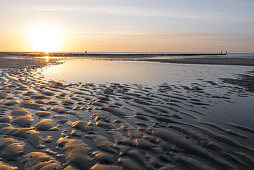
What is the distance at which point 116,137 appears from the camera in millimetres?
5078

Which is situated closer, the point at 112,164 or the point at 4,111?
the point at 112,164

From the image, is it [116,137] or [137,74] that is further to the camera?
[137,74]

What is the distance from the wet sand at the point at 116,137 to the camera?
12.8ft

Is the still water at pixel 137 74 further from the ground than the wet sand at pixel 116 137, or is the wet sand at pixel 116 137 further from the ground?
the still water at pixel 137 74

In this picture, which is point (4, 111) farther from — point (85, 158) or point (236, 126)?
point (236, 126)

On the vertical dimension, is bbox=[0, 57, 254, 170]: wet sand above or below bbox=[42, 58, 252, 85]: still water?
below

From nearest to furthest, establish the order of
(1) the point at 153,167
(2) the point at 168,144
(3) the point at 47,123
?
(1) the point at 153,167 < (2) the point at 168,144 < (3) the point at 47,123

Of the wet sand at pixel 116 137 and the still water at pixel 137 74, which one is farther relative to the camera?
the still water at pixel 137 74

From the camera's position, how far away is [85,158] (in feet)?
13.2

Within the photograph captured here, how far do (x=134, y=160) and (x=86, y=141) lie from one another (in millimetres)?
1537

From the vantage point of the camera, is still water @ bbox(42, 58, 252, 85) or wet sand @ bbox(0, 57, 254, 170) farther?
still water @ bbox(42, 58, 252, 85)

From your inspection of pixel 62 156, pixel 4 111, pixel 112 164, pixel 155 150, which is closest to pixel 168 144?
pixel 155 150

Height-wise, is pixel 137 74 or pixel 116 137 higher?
pixel 137 74

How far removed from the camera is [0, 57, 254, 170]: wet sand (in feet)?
12.8
